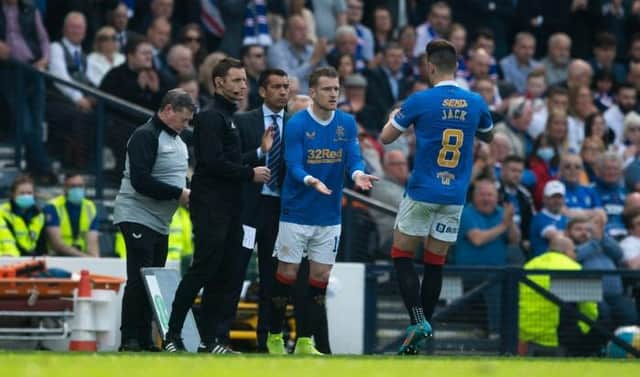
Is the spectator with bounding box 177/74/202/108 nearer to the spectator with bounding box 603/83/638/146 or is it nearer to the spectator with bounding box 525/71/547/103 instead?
the spectator with bounding box 525/71/547/103

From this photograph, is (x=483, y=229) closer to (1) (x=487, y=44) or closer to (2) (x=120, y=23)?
(2) (x=120, y=23)

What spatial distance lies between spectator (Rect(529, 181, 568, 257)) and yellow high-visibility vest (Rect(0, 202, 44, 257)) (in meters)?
5.48

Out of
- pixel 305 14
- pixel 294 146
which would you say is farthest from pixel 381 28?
pixel 294 146

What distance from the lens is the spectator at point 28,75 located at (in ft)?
59.0

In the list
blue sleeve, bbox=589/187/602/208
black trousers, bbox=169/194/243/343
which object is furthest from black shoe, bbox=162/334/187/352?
blue sleeve, bbox=589/187/602/208

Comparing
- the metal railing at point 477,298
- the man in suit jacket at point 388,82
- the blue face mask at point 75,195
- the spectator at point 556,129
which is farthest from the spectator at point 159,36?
the spectator at point 556,129

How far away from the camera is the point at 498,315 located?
1755 centimetres

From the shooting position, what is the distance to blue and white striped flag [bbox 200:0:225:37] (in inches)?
840

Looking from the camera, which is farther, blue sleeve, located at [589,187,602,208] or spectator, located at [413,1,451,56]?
spectator, located at [413,1,451,56]

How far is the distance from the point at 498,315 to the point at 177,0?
6341 millimetres

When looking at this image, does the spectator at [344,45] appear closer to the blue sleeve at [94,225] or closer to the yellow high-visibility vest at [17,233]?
the blue sleeve at [94,225]

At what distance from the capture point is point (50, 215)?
17.2 meters

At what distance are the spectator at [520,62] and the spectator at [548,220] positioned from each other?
388 cm

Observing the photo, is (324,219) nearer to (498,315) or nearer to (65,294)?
(65,294)
